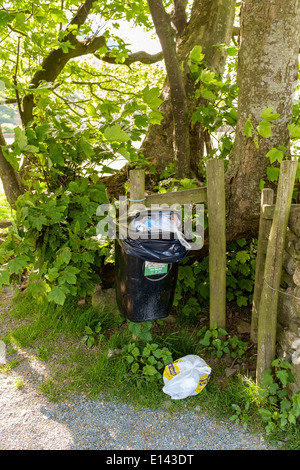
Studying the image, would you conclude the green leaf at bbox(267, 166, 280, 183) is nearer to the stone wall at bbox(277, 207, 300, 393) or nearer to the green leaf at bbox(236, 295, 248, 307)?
the stone wall at bbox(277, 207, 300, 393)

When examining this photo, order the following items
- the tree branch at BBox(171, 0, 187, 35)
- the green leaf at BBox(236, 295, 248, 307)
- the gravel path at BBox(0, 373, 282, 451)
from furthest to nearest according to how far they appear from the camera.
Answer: the tree branch at BBox(171, 0, 187, 35) < the green leaf at BBox(236, 295, 248, 307) < the gravel path at BBox(0, 373, 282, 451)

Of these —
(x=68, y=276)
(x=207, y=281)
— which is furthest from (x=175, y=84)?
(x=68, y=276)

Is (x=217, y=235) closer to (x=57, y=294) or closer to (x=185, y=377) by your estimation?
(x=185, y=377)

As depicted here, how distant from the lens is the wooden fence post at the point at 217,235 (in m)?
2.62

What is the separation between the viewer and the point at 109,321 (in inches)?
127

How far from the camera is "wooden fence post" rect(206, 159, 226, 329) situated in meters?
2.62

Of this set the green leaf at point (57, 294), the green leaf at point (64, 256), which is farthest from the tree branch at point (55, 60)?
the green leaf at point (57, 294)

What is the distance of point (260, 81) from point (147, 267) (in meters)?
1.63

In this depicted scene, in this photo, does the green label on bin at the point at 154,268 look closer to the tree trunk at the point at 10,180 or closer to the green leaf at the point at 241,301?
the green leaf at the point at 241,301

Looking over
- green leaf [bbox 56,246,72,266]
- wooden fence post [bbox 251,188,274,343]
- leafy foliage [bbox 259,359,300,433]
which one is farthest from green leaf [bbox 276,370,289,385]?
green leaf [bbox 56,246,72,266]

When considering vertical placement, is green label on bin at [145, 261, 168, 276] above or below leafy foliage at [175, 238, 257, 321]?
above

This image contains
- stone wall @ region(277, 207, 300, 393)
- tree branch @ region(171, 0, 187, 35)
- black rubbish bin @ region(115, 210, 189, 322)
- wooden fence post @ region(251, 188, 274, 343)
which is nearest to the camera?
stone wall @ region(277, 207, 300, 393)

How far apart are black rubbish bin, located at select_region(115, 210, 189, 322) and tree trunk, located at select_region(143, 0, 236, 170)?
62.3 inches
